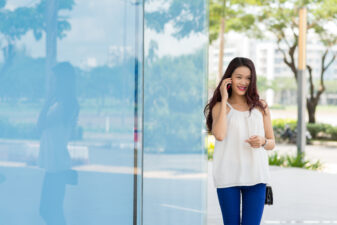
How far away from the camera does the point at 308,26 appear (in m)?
18.3

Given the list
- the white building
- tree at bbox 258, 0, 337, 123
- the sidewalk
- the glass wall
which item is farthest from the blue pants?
the white building

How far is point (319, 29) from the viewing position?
1822 cm

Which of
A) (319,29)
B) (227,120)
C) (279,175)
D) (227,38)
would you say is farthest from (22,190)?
(227,38)

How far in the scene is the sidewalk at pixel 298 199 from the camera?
5688 mm

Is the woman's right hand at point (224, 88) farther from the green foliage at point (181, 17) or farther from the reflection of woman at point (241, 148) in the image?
the green foliage at point (181, 17)

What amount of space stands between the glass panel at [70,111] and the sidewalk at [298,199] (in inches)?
114

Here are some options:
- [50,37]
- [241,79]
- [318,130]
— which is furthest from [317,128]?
[50,37]

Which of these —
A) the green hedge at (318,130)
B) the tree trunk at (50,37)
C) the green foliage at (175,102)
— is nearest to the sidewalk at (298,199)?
the green foliage at (175,102)

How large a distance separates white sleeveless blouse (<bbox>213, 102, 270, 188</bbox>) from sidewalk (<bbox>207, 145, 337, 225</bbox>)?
2693mm

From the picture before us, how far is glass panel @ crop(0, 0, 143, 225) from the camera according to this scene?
88.6 inches

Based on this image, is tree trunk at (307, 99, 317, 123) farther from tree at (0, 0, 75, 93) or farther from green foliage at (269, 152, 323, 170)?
tree at (0, 0, 75, 93)

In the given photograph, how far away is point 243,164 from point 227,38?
18899 millimetres

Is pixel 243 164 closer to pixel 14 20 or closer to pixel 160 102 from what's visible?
pixel 160 102

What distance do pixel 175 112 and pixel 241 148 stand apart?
2.39 ft
